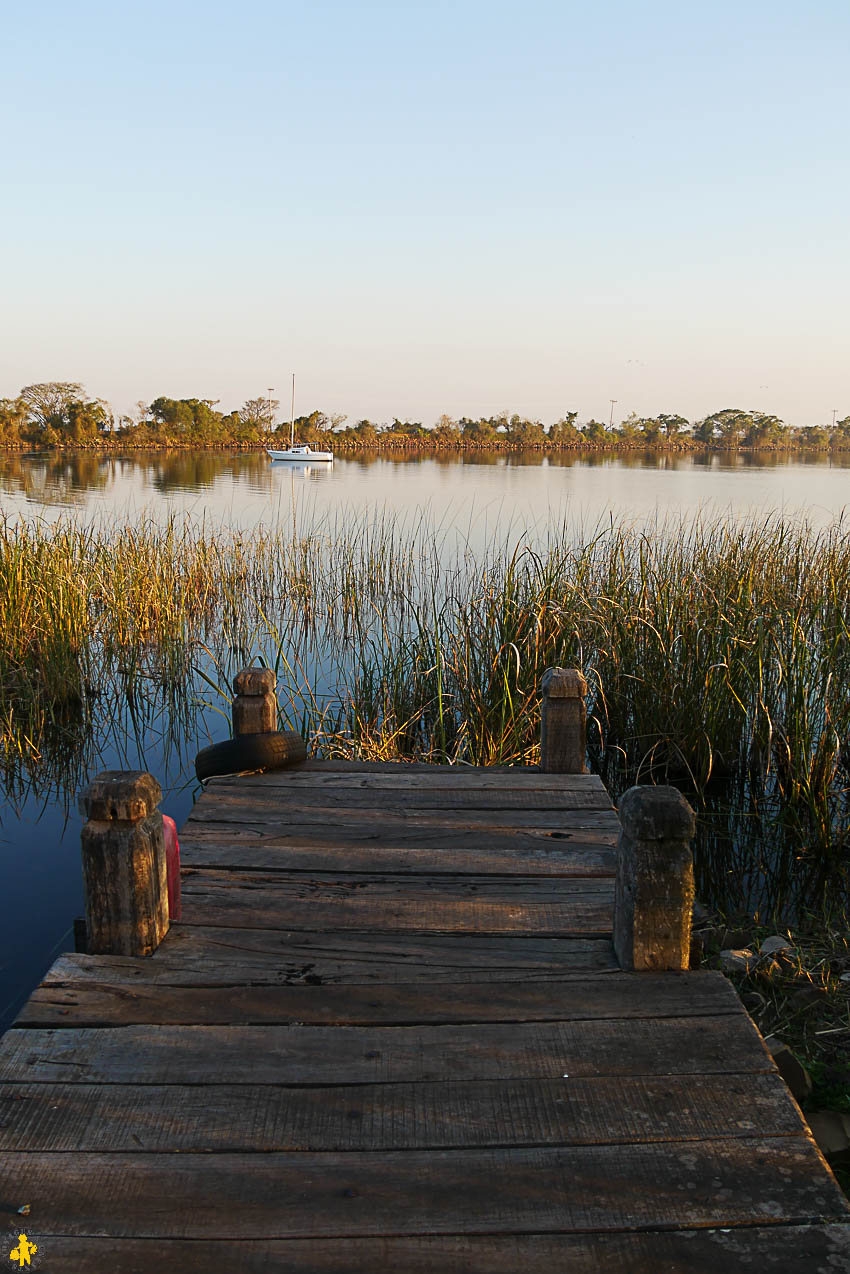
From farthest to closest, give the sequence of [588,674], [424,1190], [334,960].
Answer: [588,674] < [334,960] < [424,1190]

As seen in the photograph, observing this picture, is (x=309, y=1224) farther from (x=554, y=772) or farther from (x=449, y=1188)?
(x=554, y=772)

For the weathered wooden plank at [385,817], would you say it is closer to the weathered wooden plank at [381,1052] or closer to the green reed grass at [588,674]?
the weathered wooden plank at [381,1052]

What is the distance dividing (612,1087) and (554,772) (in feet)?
6.73

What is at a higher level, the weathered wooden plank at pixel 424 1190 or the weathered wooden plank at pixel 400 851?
the weathered wooden plank at pixel 424 1190

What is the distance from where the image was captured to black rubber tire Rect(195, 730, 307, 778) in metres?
3.61

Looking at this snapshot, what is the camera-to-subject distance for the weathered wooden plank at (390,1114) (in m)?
1.54

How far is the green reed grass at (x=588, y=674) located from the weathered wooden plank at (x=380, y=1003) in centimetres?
271

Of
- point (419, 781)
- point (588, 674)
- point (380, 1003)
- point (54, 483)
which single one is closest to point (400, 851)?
point (419, 781)

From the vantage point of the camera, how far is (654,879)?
2.00 metres

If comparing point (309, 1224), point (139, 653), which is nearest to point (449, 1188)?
point (309, 1224)

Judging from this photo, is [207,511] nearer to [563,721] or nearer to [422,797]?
[563,721]

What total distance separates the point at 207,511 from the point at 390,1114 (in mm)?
16735

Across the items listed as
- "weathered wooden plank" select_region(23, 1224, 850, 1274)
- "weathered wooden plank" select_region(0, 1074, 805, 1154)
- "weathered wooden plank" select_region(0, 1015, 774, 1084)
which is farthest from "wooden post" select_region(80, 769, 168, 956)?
"weathered wooden plank" select_region(23, 1224, 850, 1274)

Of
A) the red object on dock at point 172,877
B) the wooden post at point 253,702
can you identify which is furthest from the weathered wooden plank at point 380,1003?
the wooden post at point 253,702
